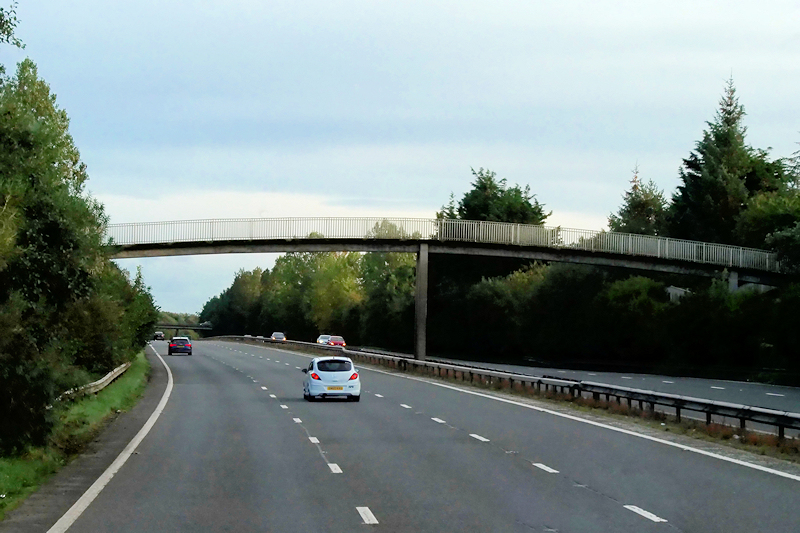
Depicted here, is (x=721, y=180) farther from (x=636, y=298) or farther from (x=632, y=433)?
(x=632, y=433)

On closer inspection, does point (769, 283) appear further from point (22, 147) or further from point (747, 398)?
point (22, 147)

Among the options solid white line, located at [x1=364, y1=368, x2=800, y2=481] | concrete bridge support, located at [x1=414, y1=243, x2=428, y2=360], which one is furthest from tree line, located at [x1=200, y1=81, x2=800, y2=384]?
solid white line, located at [x1=364, y1=368, x2=800, y2=481]

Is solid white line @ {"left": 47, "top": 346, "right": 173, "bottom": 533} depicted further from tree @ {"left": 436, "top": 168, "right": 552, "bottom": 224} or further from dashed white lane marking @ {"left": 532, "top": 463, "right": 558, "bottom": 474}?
tree @ {"left": 436, "top": 168, "right": 552, "bottom": 224}

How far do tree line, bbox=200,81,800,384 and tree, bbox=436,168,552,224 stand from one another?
17 cm

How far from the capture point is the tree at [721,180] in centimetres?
8494

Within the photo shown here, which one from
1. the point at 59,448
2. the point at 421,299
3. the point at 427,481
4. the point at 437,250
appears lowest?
the point at 59,448

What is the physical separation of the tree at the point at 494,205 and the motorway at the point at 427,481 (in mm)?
81349

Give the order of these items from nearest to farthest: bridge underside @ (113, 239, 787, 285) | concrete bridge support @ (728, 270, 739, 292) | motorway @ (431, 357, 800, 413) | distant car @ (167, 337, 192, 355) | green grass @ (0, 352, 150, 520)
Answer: green grass @ (0, 352, 150, 520) → motorway @ (431, 357, 800, 413) → bridge underside @ (113, 239, 787, 285) → concrete bridge support @ (728, 270, 739, 292) → distant car @ (167, 337, 192, 355)

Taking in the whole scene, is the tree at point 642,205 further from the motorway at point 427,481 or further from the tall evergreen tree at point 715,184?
the motorway at point 427,481

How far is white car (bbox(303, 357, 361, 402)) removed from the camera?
1302 inches

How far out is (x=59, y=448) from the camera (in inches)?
731

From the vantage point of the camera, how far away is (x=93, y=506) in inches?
493

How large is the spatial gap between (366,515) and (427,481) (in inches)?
116

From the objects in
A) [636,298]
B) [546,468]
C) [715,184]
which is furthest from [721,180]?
[546,468]
